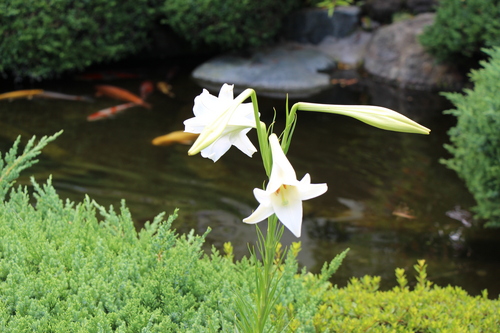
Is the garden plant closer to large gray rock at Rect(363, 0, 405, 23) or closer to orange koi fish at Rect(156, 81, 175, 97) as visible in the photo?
orange koi fish at Rect(156, 81, 175, 97)

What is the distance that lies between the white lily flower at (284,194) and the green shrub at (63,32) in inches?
261

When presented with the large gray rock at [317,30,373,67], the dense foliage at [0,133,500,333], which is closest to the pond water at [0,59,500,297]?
the dense foliage at [0,133,500,333]

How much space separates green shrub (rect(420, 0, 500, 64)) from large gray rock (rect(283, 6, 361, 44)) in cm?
212

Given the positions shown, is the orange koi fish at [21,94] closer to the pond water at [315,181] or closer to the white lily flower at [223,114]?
the pond water at [315,181]

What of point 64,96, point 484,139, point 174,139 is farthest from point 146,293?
point 64,96

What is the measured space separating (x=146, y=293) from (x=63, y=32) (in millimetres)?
6104

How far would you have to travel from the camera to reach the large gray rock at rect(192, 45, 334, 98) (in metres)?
8.30

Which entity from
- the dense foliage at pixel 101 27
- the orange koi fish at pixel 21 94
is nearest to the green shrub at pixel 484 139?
the dense foliage at pixel 101 27

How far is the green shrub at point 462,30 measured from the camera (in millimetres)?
7062

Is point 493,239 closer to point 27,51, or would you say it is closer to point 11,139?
point 11,139

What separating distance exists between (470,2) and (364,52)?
258cm

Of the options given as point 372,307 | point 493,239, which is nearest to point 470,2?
point 493,239

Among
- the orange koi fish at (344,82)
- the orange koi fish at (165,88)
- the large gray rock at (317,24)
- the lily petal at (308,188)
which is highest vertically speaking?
the lily petal at (308,188)

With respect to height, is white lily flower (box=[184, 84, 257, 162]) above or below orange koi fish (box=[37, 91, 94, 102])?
above
